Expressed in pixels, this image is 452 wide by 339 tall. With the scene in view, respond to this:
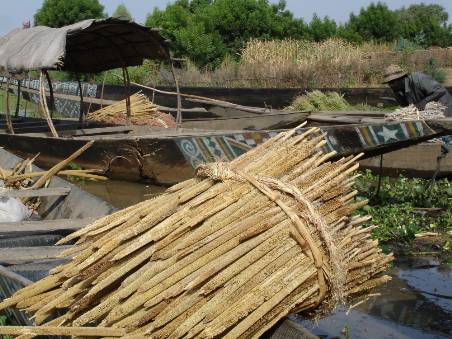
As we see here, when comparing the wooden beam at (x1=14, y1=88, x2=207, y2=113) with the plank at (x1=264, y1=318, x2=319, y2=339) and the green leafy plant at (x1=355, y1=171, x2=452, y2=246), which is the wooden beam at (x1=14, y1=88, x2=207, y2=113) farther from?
the plank at (x1=264, y1=318, x2=319, y2=339)

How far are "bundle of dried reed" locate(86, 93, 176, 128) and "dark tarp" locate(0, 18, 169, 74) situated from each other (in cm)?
138

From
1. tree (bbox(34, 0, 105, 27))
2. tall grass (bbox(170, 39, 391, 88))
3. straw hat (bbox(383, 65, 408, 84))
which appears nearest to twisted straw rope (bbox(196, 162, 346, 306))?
straw hat (bbox(383, 65, 408, 84))

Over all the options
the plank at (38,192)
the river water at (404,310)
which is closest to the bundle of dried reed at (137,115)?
the plank at (38,192)

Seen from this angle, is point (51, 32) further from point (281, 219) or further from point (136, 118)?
point (281, 219)

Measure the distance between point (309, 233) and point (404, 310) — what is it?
9.09 feet

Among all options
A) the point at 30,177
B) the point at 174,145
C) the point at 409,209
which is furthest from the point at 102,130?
the point at 409,209

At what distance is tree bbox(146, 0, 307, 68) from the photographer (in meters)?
26.3

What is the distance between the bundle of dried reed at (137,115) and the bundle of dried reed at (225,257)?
31.6 ft

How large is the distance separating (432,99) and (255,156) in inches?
268

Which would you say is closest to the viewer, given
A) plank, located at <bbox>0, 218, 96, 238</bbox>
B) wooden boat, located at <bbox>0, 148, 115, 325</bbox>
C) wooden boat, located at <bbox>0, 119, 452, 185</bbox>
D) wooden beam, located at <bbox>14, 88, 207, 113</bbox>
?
wooden boat, located at <bbox>0, 148, 115, 325</bbox>

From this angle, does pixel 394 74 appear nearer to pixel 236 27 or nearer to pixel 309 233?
pixel 309 233

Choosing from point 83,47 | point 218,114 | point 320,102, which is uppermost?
point 83,47

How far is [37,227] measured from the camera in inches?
210

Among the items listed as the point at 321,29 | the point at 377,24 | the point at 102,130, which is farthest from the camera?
the point at 377,24
